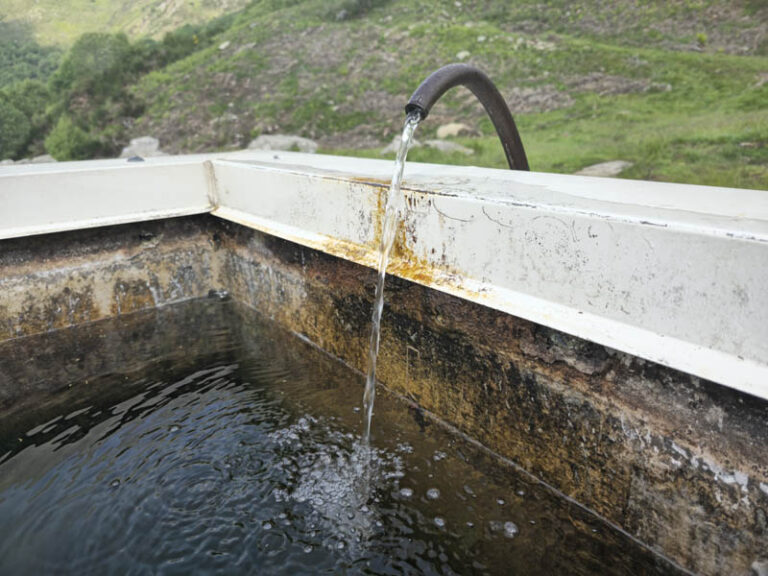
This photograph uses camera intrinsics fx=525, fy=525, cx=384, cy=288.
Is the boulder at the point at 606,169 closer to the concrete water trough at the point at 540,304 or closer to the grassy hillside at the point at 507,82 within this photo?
the grassy hillside at the point at 507,82

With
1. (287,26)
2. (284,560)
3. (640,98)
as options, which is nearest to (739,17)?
(640,98)

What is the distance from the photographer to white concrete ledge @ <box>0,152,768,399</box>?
5.31ft

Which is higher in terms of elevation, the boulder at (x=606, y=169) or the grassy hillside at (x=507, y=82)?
the grassy hillside at (x=507, y=82)

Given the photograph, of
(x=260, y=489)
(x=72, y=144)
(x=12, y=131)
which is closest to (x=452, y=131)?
(x=260, y=489)

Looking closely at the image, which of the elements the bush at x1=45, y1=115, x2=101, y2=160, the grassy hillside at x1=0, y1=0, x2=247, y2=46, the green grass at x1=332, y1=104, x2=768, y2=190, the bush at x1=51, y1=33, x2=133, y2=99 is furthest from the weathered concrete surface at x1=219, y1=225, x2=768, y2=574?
the grassy hillside at x1=0, y1=0, x2=247, y2=46

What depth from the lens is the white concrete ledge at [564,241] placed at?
1618 mm

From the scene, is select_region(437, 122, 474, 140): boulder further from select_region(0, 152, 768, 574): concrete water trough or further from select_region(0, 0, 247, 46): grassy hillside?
select_region(0, 0, 247, 46): grassy hillside

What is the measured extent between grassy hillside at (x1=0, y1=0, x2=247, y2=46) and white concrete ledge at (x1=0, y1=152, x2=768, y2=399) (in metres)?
46.2

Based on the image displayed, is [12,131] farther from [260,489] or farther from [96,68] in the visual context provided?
[260,489]

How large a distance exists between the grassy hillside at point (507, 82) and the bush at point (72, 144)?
868 mm

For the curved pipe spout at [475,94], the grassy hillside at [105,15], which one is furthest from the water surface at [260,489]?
the grassy hillside at [105,15]

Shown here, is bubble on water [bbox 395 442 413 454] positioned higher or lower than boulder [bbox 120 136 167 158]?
higher

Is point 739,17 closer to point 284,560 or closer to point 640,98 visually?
point 640,98

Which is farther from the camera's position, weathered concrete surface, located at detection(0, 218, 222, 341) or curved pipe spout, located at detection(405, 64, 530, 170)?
weathered concrete surface, located at detection(0, 218, 222, 341)
